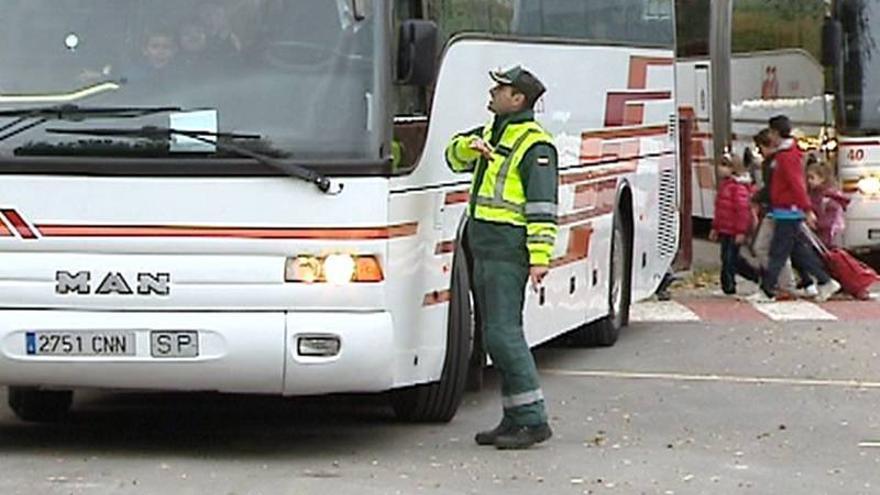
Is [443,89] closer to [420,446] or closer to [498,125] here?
[498,125]

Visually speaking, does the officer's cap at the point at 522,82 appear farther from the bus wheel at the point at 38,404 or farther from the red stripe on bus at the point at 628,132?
the red stripe on bus at the point at 628,132

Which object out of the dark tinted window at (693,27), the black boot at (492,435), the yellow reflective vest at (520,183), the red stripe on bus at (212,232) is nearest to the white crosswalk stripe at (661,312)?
the black boot at (492,435)

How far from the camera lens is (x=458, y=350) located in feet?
39.7

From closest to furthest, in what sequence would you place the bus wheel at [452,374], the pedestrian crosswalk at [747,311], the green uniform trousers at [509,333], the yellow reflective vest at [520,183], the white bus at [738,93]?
the yellow reflective vest at [520,183] < the green uniform trousers at [509,333] < the bus wheel at [452,374] < the pedestrian crosswalk at [747,311] < the white bus at [738,93]

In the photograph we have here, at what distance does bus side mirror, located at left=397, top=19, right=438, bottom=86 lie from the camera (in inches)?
434

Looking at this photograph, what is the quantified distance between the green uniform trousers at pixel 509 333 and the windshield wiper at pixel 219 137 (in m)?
1.21

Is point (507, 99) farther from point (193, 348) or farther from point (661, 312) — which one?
point (661, 312)

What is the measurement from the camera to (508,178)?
1151 centimetres

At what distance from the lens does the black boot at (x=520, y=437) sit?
11.7 metres

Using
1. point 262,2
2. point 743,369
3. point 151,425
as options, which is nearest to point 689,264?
point 743,369

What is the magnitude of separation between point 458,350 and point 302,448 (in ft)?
3.24

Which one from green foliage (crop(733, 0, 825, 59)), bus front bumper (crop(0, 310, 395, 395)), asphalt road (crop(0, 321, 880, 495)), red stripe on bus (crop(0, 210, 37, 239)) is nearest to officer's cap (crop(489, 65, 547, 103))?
bus front bumper (crop(0, 310, 395, 395))

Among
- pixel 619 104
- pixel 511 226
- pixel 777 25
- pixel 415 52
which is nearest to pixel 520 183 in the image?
pixel 511 226

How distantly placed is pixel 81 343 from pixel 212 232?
790 millimetres
